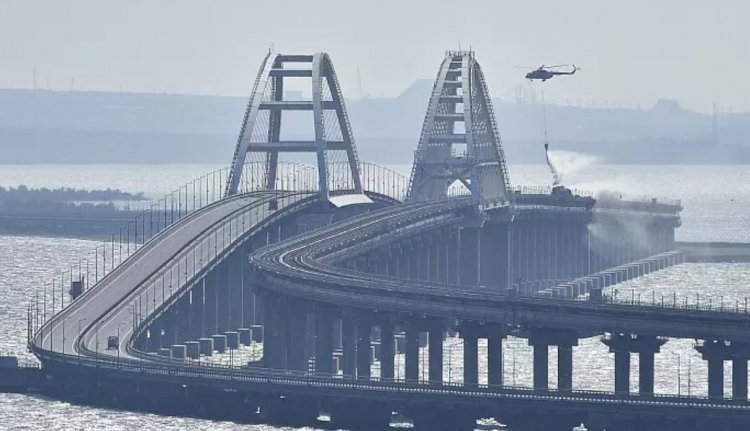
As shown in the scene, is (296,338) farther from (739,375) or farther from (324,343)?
(739,375)

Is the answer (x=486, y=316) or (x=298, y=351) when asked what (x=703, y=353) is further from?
(x=298, y=351)

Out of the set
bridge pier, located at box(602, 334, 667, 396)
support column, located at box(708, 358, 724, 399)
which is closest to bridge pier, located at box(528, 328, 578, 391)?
bridge pier, located at box(602, 334, 667, 396)

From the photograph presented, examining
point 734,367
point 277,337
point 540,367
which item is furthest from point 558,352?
point 277,337

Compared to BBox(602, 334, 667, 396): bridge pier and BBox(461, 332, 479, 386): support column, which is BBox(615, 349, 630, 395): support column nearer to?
BBox(602, 334, 667, 396): bridge pier

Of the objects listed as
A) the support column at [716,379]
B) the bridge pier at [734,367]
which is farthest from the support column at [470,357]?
the support column at [716,379]

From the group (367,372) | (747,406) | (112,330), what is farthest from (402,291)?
(747,406)

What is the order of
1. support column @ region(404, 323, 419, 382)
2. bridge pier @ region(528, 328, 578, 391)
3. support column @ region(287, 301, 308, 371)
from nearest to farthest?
bridge pier @ region(528, 328, 578, 391), support column @ region(404, 323, 419, 382), support column @ region(287, 301, 308, 371)
